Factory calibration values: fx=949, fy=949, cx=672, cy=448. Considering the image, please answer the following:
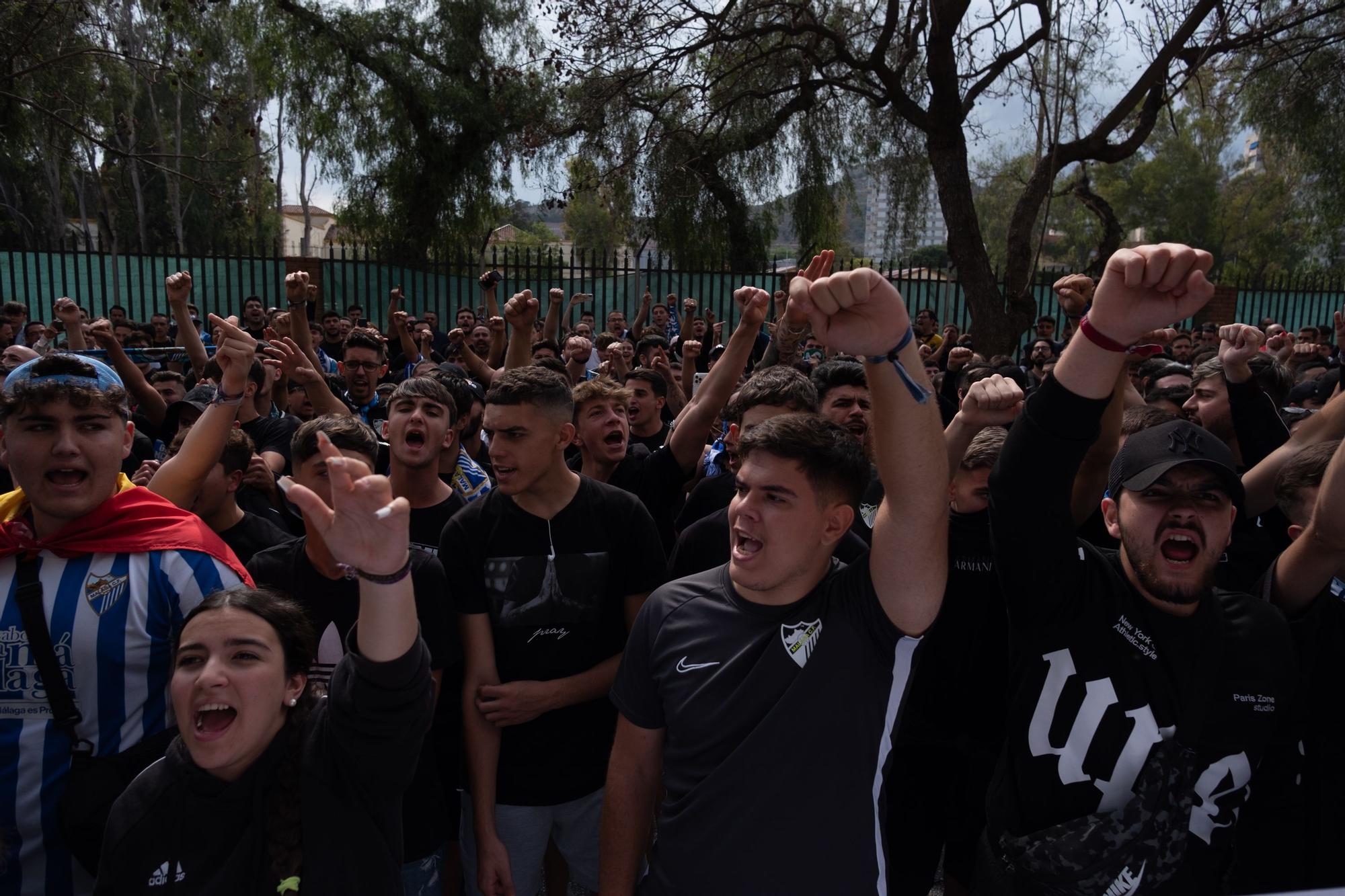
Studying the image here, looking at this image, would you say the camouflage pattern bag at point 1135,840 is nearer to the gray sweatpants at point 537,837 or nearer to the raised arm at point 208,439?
the gray sweatpants at point 537,837

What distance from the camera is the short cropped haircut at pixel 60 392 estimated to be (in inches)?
95.6

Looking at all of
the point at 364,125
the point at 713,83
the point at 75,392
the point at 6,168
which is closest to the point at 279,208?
the point at 6,168

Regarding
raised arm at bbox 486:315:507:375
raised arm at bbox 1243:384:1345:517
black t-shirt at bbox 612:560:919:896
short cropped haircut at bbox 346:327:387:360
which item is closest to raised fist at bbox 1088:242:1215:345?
black t-shirt at bbox 612:560:919:896

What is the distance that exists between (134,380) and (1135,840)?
18.3 ft

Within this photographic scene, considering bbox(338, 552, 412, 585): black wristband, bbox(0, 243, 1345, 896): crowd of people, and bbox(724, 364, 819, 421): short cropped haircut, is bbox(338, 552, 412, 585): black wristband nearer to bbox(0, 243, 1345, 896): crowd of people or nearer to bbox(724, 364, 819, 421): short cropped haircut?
bbox(0, 243, 1345, 896): crowd of people

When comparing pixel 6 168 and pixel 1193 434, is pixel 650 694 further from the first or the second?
pixel 6 168

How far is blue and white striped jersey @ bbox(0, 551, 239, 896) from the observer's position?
7.45 feet

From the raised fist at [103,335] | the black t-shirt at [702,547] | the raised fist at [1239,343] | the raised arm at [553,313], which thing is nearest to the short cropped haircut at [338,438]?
the black t-shirt at [702,547]

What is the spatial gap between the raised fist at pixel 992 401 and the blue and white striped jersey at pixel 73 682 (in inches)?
80.3

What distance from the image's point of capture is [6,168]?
1168 inches

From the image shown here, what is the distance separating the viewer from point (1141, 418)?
3191mm

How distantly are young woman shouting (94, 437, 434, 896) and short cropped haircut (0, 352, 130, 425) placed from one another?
2.77ft

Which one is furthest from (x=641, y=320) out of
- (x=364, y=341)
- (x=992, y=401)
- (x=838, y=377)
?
(x=992, y=401)

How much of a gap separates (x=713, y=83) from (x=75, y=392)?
12.7 metres
